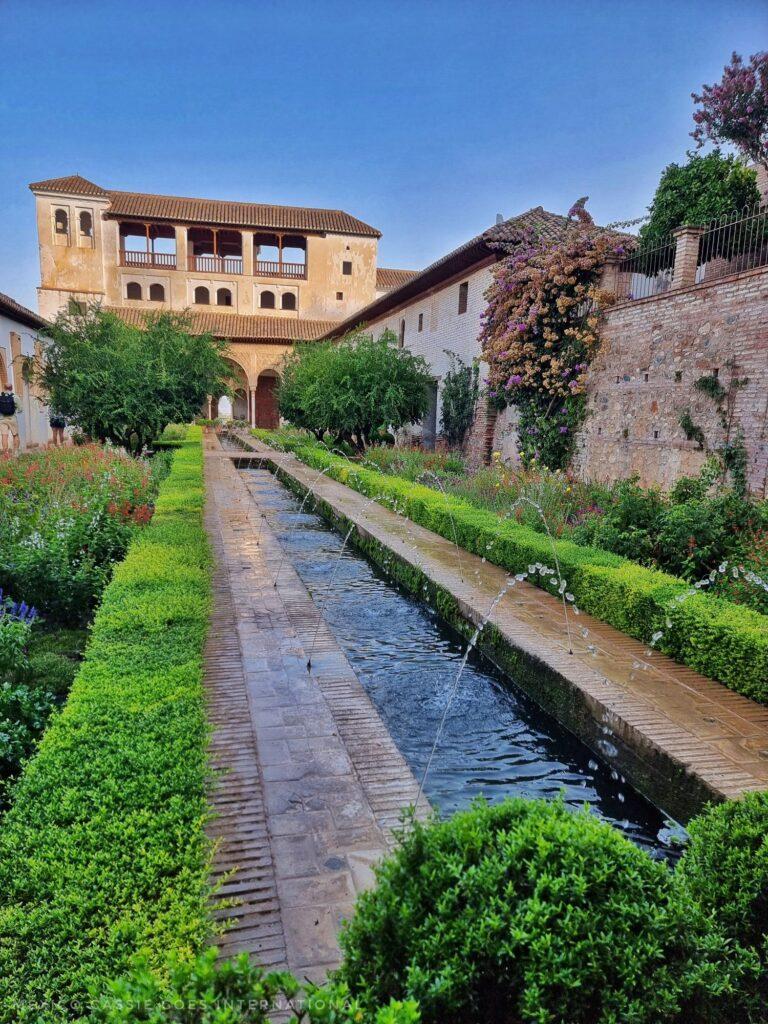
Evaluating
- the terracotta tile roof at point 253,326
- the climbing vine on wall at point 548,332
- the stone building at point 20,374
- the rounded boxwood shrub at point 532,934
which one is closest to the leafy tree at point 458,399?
the climbing vine on wall at point 548,332

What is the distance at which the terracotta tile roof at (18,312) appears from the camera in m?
18.1

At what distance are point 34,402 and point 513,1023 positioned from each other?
25120 millimetres

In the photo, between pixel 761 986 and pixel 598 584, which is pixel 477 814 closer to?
pixel 761 986

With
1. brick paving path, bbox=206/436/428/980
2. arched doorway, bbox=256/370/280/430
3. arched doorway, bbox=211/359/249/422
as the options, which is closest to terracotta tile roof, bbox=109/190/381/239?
arched doorway, bbox=211/359/249/422

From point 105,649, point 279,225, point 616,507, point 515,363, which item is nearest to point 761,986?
point 105,649

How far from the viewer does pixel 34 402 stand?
75.0ft

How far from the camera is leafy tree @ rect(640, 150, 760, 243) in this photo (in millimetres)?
12992

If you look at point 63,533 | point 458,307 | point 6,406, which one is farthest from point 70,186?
point 63,533

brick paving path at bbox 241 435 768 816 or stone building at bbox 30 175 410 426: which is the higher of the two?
stone building at bbox 30 175 410 426

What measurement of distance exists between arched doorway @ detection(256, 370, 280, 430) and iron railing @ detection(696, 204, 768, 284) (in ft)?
99.1

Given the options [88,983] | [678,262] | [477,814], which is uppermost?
[678,262]

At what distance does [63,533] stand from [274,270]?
35.1 meters

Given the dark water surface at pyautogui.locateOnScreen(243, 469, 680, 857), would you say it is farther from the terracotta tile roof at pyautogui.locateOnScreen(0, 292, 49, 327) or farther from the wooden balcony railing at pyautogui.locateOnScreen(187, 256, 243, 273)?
the wooden balcony railing at pyautogui.locateOnScreen(187, 256, 243, 273)

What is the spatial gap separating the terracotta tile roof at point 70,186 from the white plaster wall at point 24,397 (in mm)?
15266
